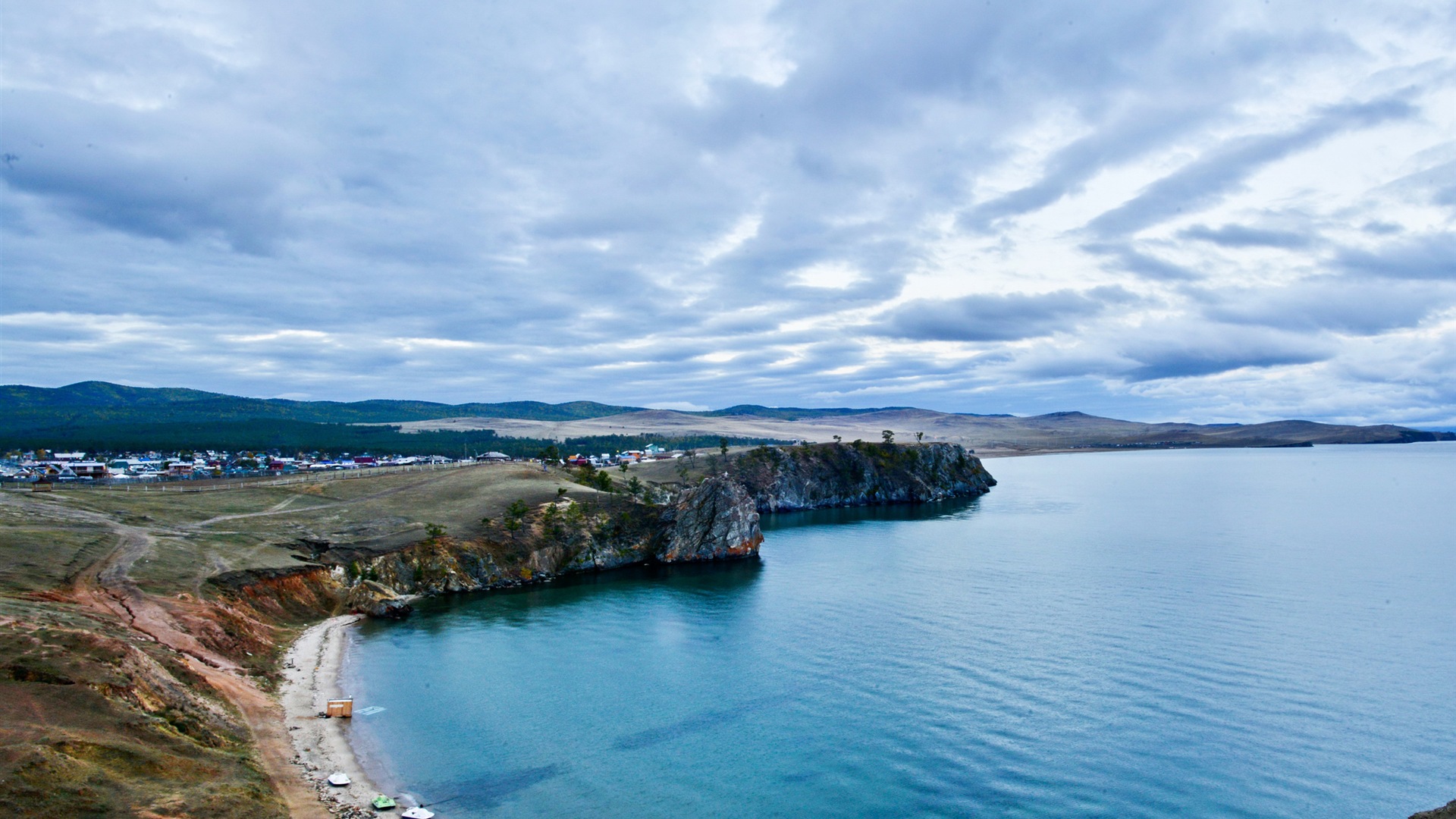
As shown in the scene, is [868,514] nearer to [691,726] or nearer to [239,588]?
[691,726]

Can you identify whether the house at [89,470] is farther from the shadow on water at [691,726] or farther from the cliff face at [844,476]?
the shadow on water at [691,726]

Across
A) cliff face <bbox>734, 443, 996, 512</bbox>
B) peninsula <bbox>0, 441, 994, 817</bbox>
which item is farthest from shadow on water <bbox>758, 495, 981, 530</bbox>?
peninsula <bbox>0, 441, 994, 817</bbox>

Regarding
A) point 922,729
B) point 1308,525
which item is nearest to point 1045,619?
point 922,729

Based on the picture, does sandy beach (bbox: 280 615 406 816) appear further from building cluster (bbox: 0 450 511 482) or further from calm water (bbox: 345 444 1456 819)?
building cluster (bbox: 0 450 511 482)

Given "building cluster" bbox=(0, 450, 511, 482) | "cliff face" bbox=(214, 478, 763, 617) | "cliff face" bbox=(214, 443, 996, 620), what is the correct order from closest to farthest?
"cliff face" bbox=(214, 478, 763, 617)
"cliff face" bbox=(214, 443, 996, 620)
"building cluster" bbox=(0, 450, 511, 482)

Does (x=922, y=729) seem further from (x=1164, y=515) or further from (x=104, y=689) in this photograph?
(x=1164, y=515)

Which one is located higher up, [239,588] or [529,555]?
[239,588]

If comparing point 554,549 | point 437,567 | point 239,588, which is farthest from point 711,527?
point 239,588
